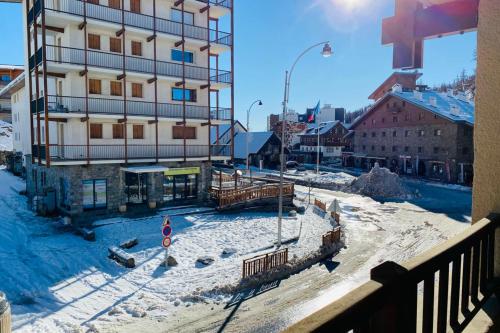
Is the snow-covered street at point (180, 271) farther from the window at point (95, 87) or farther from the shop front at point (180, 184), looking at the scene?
the window at point (95, 87)

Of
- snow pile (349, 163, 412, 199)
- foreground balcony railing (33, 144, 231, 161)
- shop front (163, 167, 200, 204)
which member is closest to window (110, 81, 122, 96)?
foreground balcony railing (33, 144, 231, 161)

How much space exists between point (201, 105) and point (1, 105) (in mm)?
52583

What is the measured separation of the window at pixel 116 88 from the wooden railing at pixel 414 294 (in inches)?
971

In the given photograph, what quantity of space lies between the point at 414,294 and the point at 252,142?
194 ft

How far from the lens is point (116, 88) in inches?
977

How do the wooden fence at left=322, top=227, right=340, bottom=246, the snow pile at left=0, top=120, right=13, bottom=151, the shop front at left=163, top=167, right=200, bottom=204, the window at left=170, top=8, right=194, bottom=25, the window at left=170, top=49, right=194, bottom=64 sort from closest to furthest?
the wooden fence at left=322, top=227, right=340, bottom=246 → the shop front at left=163, top=167, right=200, bottom=204 → the window at left=170, top=8, right=194, bottom=25 → the window at left=170, top=49, right=194, bottom=64 → the snow pile at left=0, top=120, right=13, bottom=151

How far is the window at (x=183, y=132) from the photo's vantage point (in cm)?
2755

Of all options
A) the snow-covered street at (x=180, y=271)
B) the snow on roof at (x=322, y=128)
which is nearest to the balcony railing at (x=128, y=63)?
the snow-covered street at (x=180, y=271)

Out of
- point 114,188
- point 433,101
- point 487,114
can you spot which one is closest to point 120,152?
point 114,188

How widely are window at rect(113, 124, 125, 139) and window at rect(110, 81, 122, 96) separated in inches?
84.1

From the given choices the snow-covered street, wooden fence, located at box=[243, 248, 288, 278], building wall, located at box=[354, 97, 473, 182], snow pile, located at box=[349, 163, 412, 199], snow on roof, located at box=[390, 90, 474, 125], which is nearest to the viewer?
the snow-covered street

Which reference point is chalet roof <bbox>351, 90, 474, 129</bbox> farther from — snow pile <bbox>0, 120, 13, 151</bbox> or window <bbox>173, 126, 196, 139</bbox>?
snow pile <bbox>0, 120, 13, 151</bbox>

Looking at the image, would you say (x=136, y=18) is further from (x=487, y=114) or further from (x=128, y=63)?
(x=487, y=114)

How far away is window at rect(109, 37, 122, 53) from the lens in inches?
966
